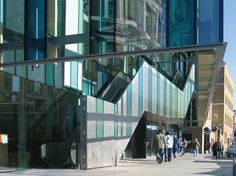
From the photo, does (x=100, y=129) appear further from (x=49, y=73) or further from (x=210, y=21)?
(x=210, y=21)

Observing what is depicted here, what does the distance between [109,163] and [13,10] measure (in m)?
7.06

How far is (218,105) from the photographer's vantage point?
396ft

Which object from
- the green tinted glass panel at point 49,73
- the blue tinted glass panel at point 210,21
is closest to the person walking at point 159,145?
the green tinted glass panel at point 49,73

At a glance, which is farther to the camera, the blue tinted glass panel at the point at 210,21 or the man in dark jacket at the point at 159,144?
the man in dark jacket at the point at 159,144

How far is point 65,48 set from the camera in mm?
20375

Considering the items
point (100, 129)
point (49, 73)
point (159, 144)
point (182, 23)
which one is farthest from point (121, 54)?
point (159, 144)

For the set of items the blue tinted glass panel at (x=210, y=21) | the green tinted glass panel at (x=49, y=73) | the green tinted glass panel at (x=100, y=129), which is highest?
the blue tinted glass panel at (x=210, y=21)

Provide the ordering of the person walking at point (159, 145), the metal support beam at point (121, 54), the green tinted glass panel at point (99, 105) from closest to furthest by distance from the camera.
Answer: the metal support beam at point (121, 54)
the green tinted glass panel at point (99, 105)
the person walking at point (159, 145)

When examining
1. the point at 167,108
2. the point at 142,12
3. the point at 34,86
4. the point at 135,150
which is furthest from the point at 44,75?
the point at 167,108

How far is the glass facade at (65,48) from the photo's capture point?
18891 millimetres

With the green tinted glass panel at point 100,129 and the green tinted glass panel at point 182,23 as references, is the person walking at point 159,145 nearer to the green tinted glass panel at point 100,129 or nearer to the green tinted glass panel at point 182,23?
the green tinted glass panel at point 100,129

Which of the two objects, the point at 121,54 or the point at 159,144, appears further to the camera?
the point at 159,144

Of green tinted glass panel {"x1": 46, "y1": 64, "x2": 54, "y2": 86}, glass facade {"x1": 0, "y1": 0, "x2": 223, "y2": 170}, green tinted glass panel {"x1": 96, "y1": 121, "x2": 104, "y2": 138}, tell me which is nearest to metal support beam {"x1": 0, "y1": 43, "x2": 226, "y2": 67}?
glass facade {"x1": 0, "y1": 0, "x2": 223, "y2": 170}

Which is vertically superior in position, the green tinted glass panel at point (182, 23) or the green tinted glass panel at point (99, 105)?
the green tinted glass panel at point (182, 23)
